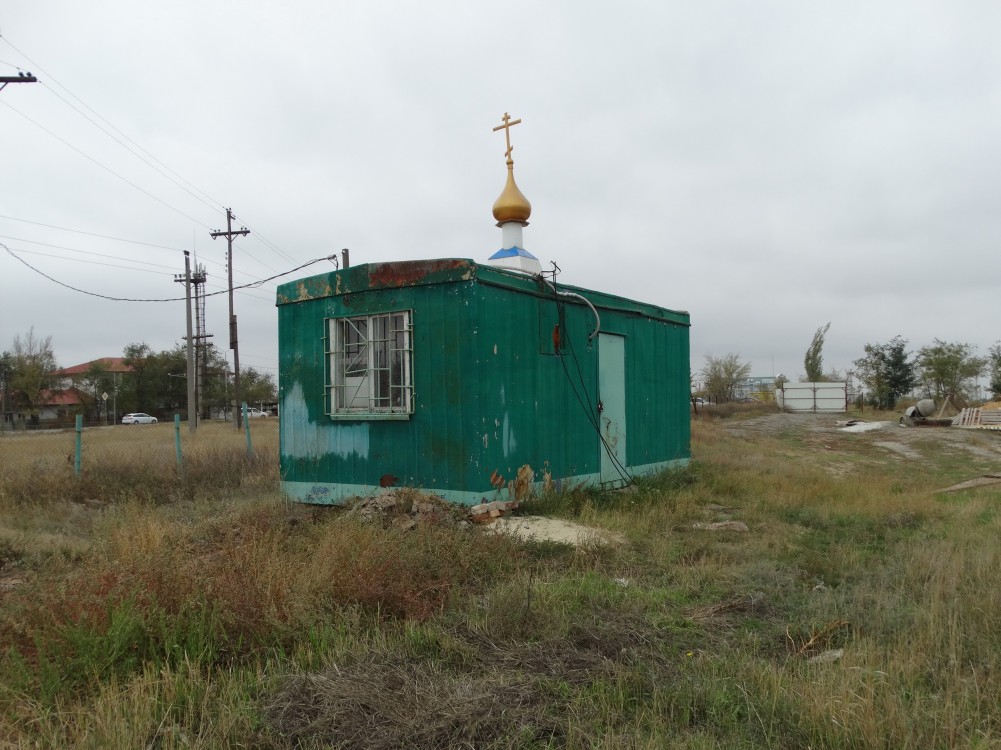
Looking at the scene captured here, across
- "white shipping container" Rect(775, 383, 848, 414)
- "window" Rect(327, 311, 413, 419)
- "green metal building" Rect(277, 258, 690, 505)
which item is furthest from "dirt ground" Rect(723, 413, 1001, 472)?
"window" Rect(327, 311, 413, 419)

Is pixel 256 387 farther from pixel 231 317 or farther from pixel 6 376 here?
pixel 231 317

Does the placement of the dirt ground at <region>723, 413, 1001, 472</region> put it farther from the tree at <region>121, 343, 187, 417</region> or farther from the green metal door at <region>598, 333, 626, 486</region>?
the tree at <region>121, 343, 187, 417</region>

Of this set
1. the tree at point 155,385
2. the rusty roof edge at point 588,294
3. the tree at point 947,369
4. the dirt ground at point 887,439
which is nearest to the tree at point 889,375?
the tree at point 947,369

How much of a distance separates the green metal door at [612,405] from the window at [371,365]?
3.07 m

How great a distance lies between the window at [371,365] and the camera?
7887 millimetres

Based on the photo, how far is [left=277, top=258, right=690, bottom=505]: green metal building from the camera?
24.5 feet

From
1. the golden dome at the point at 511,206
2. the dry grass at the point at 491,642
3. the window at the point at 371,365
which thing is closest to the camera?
the dry grass at the point at 491,642

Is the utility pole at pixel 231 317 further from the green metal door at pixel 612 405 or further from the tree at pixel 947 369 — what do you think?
the tree at pixel 947 369

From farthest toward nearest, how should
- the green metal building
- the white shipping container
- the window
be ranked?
the white shipping container → the window → the green metal building

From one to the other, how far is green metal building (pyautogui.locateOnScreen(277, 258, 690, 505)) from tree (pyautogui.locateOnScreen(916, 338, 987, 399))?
39.1 m

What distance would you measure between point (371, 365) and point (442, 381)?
44.0 inches

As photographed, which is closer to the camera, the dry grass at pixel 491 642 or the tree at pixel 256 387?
the dry grass at pixel 491 642

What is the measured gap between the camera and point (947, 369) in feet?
131

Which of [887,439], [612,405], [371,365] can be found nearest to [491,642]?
[371,365]
